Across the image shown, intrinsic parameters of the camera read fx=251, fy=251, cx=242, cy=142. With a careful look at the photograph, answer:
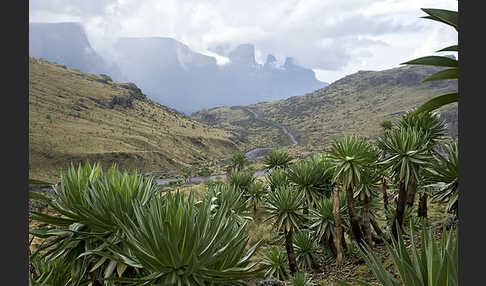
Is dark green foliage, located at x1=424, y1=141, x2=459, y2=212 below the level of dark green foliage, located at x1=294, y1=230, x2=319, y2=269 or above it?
above

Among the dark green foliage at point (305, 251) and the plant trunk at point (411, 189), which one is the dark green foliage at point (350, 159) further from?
the dark green foliage at point (305, 251)

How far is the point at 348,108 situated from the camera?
112188 mm

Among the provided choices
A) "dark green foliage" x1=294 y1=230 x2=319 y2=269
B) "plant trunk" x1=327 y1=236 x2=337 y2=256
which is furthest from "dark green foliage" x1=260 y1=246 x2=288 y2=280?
"plant trunk" x1=327 y1=236 x2=337 y2=256

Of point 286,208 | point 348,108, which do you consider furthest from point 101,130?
point 348,108

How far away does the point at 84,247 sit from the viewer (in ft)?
8.45

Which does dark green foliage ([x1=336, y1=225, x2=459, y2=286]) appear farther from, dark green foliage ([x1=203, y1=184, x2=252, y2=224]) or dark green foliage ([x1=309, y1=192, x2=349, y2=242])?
dark green foliage ([x1=309, y1=192, x2=349, y2=242])

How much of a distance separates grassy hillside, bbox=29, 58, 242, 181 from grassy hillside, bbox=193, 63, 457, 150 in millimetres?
30721

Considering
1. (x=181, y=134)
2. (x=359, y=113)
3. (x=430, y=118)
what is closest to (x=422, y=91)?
(x=359, y=113)

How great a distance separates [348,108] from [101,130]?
96986mm

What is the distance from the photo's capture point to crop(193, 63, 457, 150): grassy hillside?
8554 centimetres

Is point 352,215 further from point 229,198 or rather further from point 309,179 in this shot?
point 229,198

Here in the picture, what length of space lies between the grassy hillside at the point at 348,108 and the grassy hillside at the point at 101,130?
101 ft

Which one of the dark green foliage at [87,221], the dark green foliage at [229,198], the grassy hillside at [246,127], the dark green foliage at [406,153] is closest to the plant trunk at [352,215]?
the dark green foliage at [406,153]

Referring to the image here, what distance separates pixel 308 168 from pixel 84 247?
22.0 feet
